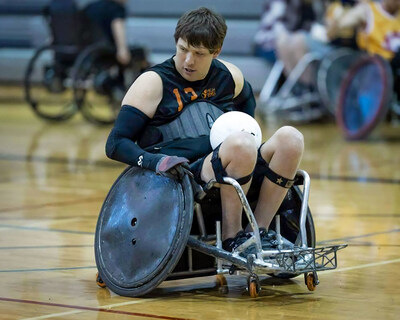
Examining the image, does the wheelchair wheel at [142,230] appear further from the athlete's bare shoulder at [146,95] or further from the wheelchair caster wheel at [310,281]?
the wheelchair caster wheel at [310,281]

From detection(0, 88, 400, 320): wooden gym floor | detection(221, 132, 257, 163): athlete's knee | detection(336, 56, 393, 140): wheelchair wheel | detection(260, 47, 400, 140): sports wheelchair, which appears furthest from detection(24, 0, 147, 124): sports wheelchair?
detection(221, 132, 257, 163): athlete's knee

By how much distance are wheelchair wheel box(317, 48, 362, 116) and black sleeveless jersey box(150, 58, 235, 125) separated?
5.92 m

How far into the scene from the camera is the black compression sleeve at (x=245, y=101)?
3803 millimetres

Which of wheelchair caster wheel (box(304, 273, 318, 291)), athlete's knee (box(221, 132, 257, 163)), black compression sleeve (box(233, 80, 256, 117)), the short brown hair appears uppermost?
the short brown hair

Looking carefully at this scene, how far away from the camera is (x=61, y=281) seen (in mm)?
3605

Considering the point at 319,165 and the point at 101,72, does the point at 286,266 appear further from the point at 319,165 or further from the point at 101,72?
the point at 101,72

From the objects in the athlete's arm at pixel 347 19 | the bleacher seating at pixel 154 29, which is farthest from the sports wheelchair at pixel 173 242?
the bleacher seating at pixel 154 29

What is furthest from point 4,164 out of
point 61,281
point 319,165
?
point 61,281

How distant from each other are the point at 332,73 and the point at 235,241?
6.45m

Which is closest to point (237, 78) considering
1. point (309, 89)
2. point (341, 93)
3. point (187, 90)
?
point (187, 90)

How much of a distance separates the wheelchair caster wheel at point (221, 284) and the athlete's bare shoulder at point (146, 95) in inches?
27.1

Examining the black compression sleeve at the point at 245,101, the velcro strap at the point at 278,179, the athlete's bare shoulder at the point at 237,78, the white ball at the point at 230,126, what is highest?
the athlete's bare shoulder at the point at 237,78

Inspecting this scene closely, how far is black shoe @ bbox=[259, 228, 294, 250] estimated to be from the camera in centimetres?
338

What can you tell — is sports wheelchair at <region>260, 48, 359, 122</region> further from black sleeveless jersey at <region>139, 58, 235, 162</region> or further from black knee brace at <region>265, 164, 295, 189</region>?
black knee brace at <region>265, 164, 295, 189</region>
